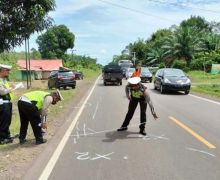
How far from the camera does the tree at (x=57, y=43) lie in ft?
351

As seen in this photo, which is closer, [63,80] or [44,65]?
[63,80]

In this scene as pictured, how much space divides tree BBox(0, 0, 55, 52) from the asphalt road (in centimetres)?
351

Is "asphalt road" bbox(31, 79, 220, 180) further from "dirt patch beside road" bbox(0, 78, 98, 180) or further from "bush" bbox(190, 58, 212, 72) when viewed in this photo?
"bush" bbox(190, 58, 212, 72)

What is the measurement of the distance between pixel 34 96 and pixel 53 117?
617 centimetres

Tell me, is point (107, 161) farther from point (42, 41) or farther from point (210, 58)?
point (42, 41)

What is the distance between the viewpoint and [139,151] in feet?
29.7

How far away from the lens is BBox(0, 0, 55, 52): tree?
1498 cm

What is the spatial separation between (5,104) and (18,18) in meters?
5.89

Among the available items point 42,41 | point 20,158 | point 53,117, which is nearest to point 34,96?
point 20,158

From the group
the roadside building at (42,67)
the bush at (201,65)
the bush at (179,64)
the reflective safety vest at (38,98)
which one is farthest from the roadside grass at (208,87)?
the roadside building at (42,67)

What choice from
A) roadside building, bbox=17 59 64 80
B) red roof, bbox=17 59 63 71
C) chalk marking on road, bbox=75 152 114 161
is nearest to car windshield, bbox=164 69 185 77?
chalk marking on road, bbox=75 152 114 161

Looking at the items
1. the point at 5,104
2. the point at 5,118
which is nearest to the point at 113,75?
the point at 5,118

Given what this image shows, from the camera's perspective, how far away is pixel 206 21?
112 metres

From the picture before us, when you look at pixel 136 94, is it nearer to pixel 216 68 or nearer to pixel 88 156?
pixel 88 156
